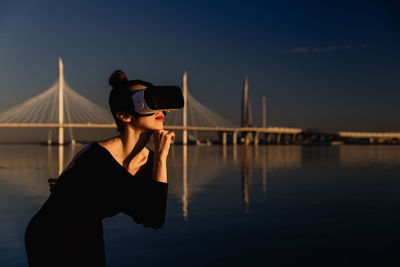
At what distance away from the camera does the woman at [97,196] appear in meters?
1.60

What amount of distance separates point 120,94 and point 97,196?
1.18 feet

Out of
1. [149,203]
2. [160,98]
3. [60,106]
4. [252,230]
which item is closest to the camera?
[160,98]

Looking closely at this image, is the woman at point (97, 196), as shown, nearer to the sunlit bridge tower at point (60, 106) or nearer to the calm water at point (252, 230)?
the calm water at point (252, 230)

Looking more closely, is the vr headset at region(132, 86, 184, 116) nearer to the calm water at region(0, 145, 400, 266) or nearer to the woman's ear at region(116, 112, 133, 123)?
the woman's ear at region(116, 112, 133, 123)

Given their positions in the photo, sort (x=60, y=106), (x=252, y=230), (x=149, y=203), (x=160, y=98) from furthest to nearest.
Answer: (x=60, y=106) < (x=252, y=230) < (x=149, y=203) < (x=160, y=98)

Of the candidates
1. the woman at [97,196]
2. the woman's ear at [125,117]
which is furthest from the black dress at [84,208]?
the woman's ear at [125,117]

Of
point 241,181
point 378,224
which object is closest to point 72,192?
point 378,224

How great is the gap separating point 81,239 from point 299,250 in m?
4.20

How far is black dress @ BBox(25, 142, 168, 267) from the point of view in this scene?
1.59 m

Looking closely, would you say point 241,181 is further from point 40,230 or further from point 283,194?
point 40,230

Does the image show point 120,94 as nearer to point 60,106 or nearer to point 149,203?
point 149,203

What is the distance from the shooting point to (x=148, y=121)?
165 centimetres

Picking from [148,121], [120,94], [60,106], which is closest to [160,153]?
[148,121]

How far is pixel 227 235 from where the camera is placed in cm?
628
